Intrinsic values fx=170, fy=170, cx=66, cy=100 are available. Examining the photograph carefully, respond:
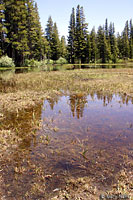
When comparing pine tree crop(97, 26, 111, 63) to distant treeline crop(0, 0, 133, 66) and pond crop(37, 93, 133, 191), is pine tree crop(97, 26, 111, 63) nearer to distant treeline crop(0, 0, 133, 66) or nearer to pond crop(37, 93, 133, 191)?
distant treeline crop(0, 0, 133, 66)

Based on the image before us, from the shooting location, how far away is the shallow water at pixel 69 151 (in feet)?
11.3

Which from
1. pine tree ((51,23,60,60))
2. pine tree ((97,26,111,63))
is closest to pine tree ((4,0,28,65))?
pine tree ((51,23,60,60))

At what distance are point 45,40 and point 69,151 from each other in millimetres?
51086

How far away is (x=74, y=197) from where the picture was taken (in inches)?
119

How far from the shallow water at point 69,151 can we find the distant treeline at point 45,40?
33.8 m

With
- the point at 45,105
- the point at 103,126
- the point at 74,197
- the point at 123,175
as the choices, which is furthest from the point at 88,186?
the point at 45,105

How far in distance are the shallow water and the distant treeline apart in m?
33.8

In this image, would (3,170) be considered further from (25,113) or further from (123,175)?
(25,113)

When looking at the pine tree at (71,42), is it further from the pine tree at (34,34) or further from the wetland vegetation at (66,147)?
the wetland vegetation at (66,147)

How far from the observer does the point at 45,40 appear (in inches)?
2024

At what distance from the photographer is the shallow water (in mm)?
3451

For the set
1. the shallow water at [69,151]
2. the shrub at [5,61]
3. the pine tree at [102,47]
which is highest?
the pine tree at [102,47]

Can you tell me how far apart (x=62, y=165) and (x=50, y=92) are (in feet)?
28.3

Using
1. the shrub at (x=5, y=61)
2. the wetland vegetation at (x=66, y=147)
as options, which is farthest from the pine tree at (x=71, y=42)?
the wetland vegetation at (x=66, y=147)
